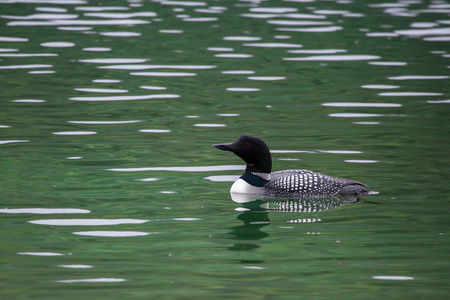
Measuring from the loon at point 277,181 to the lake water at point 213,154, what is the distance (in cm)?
15

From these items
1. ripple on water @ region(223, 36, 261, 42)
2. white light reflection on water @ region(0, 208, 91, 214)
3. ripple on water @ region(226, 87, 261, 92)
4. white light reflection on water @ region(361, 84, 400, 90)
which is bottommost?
ripple on water @ region(223, 36, 261, 42)

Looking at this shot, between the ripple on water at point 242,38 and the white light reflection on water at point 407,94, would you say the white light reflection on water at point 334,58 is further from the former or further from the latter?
the white light reflection on water at point 407,94

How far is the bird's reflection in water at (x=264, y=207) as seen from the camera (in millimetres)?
8109

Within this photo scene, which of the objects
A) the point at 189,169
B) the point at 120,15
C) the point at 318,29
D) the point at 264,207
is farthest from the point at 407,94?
the point at 120,15

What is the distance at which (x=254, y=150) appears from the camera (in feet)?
30.3

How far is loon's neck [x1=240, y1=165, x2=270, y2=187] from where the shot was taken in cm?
923

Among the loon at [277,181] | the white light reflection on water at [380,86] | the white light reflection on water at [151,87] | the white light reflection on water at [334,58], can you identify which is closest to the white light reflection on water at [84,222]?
the loon at [277,181]

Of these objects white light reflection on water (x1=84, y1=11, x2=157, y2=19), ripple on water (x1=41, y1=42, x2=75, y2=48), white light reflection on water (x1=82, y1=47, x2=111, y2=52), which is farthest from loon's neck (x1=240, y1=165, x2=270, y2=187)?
white light reflection on water (x1=84, y1=11, x2=157, y2=19)

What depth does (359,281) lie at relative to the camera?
6.65 m

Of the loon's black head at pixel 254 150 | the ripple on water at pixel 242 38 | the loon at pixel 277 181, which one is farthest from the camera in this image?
the ripple on water at pixel 242 38

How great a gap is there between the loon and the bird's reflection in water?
0.06 meters

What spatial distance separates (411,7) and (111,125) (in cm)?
1645

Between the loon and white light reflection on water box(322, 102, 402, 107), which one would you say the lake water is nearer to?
white light reflection on water box(322, 102, 402, 107)

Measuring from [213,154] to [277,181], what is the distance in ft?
6.92
